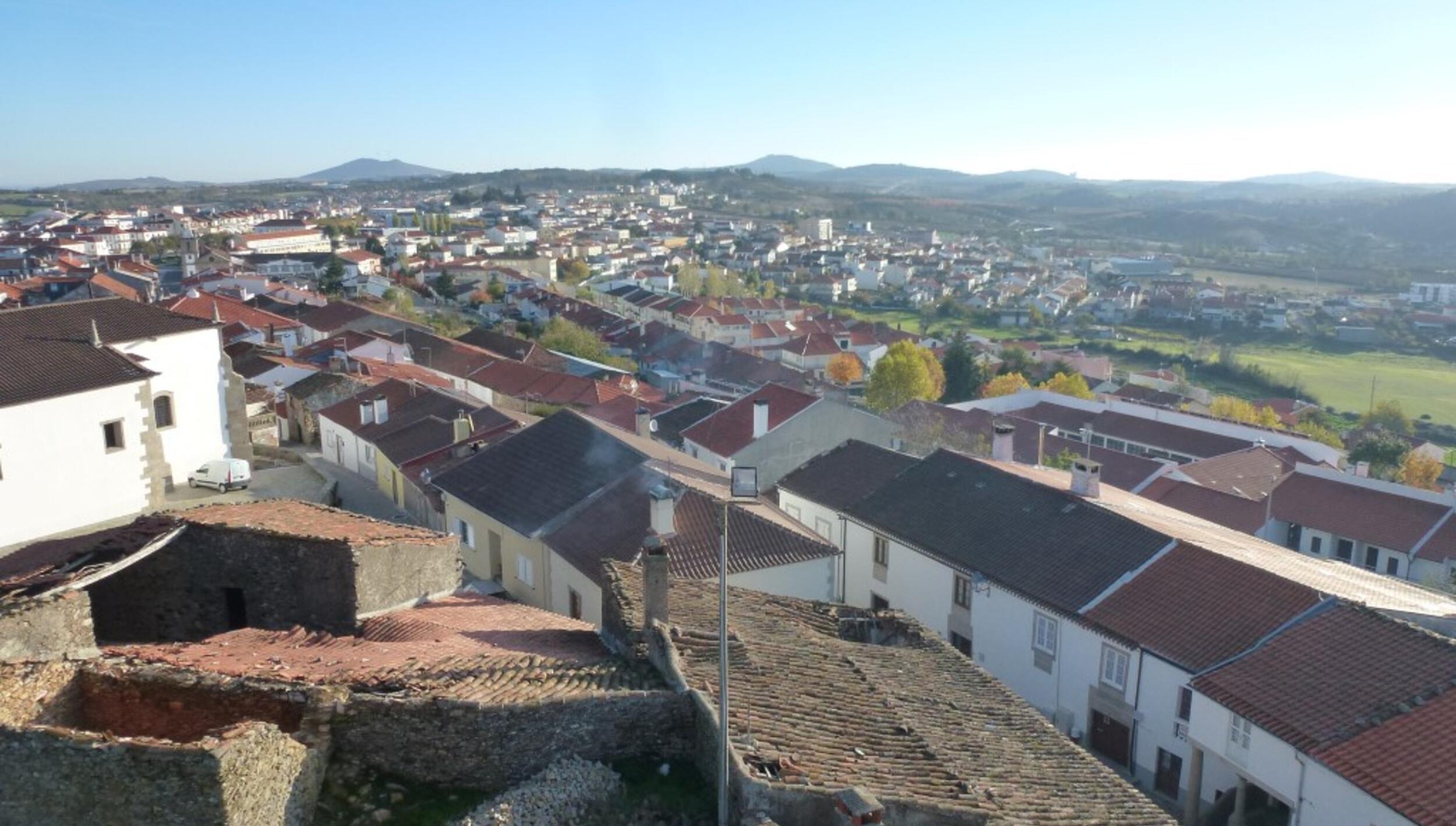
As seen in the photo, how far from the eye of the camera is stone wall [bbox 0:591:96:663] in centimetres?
915

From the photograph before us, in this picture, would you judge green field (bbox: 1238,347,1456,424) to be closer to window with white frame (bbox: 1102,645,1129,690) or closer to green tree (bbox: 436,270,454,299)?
green tree (bbox: 436,270,454,299)

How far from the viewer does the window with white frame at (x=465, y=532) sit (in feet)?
74.6

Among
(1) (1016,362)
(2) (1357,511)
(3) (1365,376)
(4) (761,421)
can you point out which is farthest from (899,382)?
(3) (1365,376)

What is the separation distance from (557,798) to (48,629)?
16.6ft

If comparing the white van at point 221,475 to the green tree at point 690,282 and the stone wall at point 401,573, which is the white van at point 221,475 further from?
the green tree at point 690,282

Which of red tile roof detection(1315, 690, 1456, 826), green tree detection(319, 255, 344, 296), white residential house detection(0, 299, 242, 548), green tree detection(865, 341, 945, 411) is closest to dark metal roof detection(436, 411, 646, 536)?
white residential house detection(0, 299, 242, 548)

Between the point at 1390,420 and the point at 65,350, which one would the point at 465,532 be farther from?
the point at 1390,420

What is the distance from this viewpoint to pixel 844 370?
70188 mm

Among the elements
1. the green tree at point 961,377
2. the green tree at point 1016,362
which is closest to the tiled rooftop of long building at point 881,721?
the green tree at point 961,377

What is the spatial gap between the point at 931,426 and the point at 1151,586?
91.0ft

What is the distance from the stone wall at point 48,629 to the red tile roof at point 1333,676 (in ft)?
45.3

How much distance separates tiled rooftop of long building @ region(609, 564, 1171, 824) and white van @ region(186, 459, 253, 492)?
15.7 metres

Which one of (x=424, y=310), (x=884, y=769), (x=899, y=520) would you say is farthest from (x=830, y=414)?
(x=424, y=310)

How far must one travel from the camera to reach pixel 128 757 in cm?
713
